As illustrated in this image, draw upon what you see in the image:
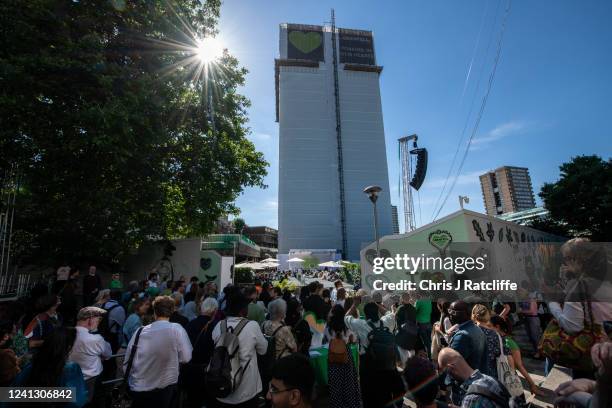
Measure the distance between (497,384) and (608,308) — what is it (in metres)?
1.48

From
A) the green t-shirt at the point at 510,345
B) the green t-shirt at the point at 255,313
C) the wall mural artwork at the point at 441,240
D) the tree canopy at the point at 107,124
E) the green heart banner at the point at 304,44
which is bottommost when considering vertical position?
the green t-shirt at the point at 510,345

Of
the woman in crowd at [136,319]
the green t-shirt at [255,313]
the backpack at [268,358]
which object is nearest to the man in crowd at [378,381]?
the backpack at [268,358]

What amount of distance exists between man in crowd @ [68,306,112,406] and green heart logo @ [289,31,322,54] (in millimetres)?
70290

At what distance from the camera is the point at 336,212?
57.8 meters

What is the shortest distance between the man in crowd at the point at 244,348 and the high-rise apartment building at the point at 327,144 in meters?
51.7

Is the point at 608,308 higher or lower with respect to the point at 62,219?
lower

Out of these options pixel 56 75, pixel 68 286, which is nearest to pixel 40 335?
pixel 68 286

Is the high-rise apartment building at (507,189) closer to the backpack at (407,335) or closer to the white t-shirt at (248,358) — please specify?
the backpack at (407,335)

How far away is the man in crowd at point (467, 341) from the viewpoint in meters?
3.27

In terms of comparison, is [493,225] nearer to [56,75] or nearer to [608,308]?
[608,308]

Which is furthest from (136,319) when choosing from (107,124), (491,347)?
(107,124)

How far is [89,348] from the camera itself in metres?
3.54

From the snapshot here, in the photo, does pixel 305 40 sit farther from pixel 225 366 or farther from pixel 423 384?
pixel 423 384

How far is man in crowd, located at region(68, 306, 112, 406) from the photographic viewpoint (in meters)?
3.50
